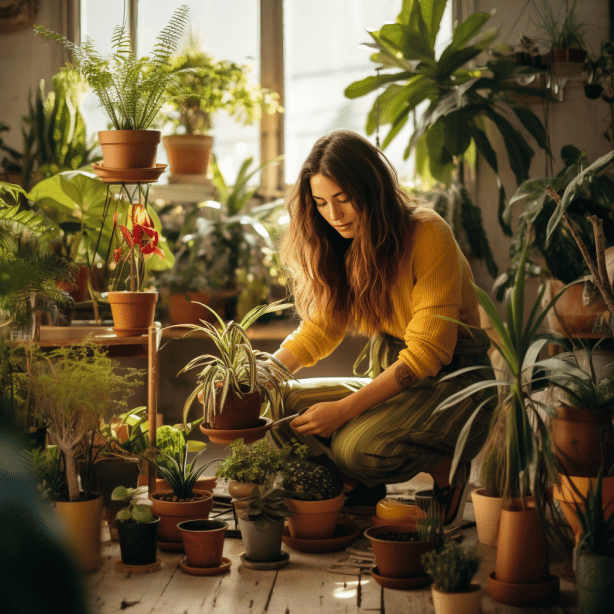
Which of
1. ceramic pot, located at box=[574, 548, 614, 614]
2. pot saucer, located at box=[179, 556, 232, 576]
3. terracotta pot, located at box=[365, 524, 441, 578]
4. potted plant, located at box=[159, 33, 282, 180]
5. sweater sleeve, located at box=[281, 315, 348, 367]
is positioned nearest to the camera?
ceramic pot, located at box=[574, 548, 614, 614]

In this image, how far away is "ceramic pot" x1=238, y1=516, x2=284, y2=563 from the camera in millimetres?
2062

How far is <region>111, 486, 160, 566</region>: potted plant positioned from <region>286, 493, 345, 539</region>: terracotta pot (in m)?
0.40

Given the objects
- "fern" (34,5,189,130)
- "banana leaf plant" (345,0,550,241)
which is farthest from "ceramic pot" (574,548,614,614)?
"banana leaf plant" (345,0,550,241)

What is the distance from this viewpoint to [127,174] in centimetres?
251

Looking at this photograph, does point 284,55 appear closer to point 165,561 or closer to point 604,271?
point 604,271

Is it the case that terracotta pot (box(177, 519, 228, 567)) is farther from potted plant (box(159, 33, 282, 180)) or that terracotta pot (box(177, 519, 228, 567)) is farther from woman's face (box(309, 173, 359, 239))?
potted plant (box(159, 33, 282, 180))

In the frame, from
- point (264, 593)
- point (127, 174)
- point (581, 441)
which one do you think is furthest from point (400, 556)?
point (127, 174)

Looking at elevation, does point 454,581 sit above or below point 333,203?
below

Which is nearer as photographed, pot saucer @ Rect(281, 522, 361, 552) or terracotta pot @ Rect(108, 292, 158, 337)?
pot saucer @ Rect(281, 522, 361, 552)

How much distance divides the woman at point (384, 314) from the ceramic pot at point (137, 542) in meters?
0.53

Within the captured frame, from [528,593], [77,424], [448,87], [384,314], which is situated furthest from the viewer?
[448,87]

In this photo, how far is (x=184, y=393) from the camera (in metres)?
3.96

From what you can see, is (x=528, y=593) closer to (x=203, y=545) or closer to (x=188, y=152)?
(x=203, y=545)

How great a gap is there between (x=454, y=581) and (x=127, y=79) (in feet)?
5.92
